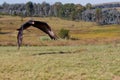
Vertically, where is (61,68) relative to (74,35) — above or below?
above

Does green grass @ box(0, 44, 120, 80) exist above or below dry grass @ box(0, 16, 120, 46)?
above

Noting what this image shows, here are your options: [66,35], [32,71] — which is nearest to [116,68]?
[32,71]

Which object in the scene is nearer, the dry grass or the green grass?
the green grass

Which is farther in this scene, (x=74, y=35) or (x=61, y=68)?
(x=74, y=35)

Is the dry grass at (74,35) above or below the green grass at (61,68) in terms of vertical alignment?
below

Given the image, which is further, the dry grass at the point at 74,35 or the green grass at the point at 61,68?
the dry grass at the point at 74,35

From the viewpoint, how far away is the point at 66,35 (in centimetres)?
8956

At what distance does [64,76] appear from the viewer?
62.3 feet

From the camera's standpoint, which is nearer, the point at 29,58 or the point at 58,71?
the point at 58,71

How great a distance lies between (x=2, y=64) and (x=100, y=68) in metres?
6.22

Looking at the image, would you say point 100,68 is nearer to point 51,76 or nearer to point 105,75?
point 105,75

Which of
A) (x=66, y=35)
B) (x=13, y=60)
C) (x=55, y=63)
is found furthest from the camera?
(x=66, y=35)

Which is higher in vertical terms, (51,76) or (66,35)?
(51,76)

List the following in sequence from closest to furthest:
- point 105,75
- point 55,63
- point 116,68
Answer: point 105,75, point 116,68, point 55,63
